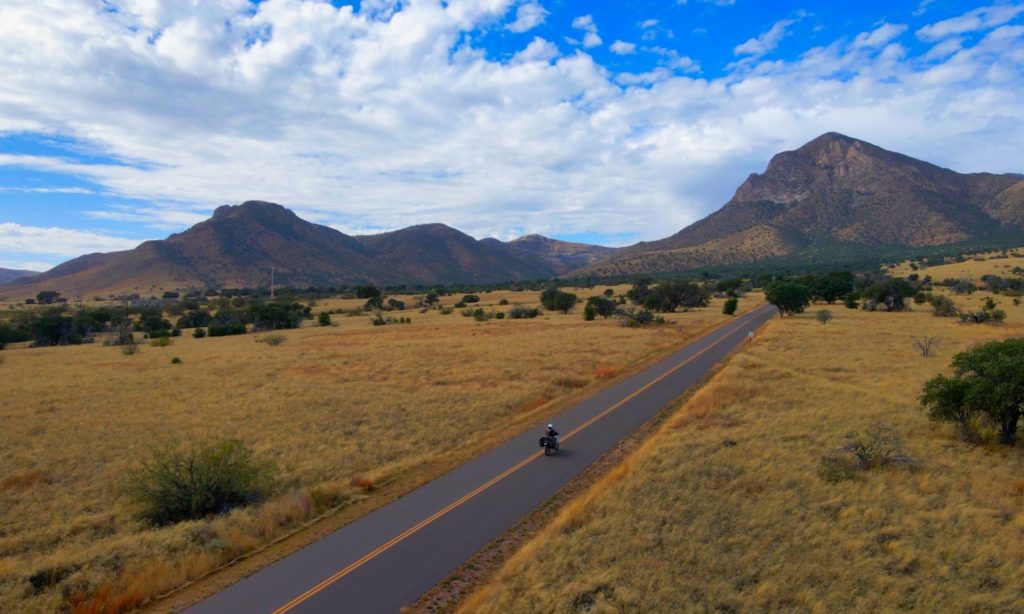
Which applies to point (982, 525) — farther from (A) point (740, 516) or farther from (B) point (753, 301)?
(B) point (753, 301)

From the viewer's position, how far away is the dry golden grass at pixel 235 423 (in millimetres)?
12680

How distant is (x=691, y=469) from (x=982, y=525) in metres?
6.54

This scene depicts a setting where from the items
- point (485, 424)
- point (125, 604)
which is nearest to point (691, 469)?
point (485, 424)

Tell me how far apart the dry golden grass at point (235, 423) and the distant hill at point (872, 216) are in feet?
447

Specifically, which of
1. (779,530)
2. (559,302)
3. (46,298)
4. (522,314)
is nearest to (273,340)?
(522,314)

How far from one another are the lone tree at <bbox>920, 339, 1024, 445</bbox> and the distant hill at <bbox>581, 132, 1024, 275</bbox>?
157 m

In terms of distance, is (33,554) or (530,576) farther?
(33,554)

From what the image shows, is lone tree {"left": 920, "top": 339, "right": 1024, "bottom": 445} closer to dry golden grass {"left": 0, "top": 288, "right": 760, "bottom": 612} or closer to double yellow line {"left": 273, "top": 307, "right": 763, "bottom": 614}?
double yellow line {"left": 273, "top": 307, "right": 763, "bottom": 614}

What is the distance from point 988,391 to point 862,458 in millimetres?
6231

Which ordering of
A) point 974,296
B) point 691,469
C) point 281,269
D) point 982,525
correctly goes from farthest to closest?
point 281,269
point 974,296
point 691,469
point 982,525

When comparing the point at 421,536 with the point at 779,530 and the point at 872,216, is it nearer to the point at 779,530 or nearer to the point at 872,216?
the point at 779,530

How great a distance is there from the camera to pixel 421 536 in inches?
511

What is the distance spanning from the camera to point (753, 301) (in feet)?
301

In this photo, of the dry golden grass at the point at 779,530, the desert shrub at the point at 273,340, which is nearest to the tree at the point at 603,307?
the desert shrub at the point at 273,340
